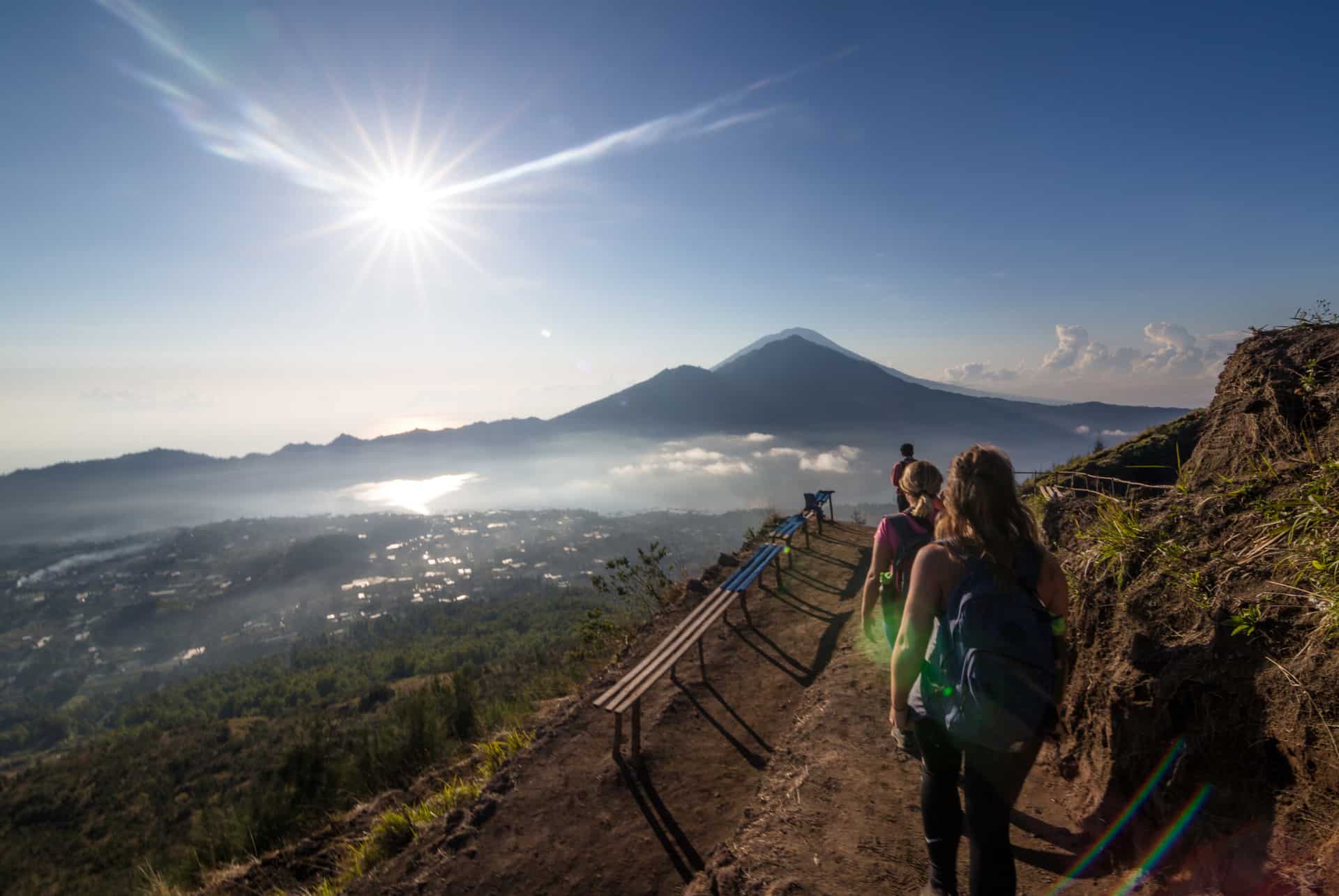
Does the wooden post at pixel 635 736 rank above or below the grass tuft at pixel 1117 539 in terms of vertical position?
below

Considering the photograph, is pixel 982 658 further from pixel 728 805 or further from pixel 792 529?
pixel 792 529

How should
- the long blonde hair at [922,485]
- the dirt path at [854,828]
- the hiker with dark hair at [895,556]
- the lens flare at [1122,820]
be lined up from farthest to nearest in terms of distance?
the hiker with dark hair at [895,556]
the long blonde hair at [922,485]
the dirt path at [854,828]
the lens flare at [1122,820]

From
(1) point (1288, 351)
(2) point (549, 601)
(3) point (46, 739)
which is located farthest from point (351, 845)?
(3) point (46, 739)

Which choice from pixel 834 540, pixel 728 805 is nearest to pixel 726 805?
pixel 728 805

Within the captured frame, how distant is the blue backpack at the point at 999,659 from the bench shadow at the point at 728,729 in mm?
2816

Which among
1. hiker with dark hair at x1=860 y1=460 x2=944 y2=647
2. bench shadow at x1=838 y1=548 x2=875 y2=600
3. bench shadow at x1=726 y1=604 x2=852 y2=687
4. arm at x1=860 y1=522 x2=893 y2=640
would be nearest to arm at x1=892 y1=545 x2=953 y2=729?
hiker with dark hair at x1=860 y1=460 x2=944 y2=647

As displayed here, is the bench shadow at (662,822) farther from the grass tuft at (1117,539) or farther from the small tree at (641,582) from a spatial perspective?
the small tree at (641,582)

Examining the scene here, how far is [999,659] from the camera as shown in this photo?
1.70m

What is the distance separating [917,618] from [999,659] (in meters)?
0.28

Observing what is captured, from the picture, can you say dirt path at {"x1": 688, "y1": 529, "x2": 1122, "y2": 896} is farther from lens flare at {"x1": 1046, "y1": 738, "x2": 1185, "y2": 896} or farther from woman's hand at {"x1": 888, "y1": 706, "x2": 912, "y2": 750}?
woman's hand at {"x1": 888, "y1": 706, "x2": 912, "y2": 750}

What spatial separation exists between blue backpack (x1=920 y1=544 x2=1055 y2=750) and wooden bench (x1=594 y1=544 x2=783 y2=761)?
287cm

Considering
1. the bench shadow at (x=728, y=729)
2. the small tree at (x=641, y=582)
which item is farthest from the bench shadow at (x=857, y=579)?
the bench shadow at (x=728, y=729)

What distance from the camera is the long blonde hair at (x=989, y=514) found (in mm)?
1807

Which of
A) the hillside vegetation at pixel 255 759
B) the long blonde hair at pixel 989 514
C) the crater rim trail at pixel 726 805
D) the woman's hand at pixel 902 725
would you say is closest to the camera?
the long blonde hair at pixel 989 514
